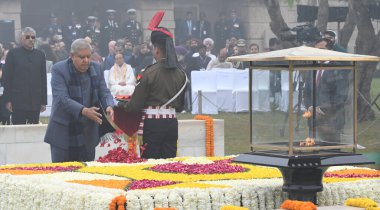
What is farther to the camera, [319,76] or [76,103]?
[76,103]

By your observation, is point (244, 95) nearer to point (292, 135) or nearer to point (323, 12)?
point (323, 12)

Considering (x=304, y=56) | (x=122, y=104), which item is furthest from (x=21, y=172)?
(x=304, y=56)

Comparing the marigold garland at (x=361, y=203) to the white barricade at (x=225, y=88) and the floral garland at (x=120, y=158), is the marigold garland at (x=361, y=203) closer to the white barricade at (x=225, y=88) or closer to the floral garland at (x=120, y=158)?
the floral garland at (x=120, y=158)

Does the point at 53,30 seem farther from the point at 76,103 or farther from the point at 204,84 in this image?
the point at 76,103

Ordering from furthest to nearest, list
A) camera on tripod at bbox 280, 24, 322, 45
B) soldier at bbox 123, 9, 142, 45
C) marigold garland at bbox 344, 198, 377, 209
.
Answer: soldier at bbox 123, 9, 142, 45 < camera on tripod at bbox 280, 24, 322, 45 < marigold garland at bbox 344, 198, 377, 209

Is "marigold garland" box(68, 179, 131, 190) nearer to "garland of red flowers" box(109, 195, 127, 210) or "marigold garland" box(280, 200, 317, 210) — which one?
"garland of red flowers" box(109, 195, 127, 210)

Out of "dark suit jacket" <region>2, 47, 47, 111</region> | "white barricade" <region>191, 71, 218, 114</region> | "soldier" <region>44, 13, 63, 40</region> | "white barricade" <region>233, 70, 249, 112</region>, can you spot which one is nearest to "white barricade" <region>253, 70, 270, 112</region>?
"dark suit jacket" <region>2, 47, 47, 111</region>

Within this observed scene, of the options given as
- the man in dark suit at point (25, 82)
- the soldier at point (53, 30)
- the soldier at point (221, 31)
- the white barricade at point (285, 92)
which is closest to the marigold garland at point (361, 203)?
the white barricade at point (285, 92)

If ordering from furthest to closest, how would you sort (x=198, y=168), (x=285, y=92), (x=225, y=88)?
(x=225, y=88)
(x=198, y=168)
(x=285, y=92)

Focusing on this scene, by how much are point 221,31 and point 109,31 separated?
13.0ft

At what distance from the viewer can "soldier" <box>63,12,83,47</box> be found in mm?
32062

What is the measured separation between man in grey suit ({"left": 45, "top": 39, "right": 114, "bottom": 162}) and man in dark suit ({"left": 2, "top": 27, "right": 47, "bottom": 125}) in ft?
17.0

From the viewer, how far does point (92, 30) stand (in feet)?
105

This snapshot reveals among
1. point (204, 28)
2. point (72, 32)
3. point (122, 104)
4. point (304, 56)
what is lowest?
point (122, 104)
